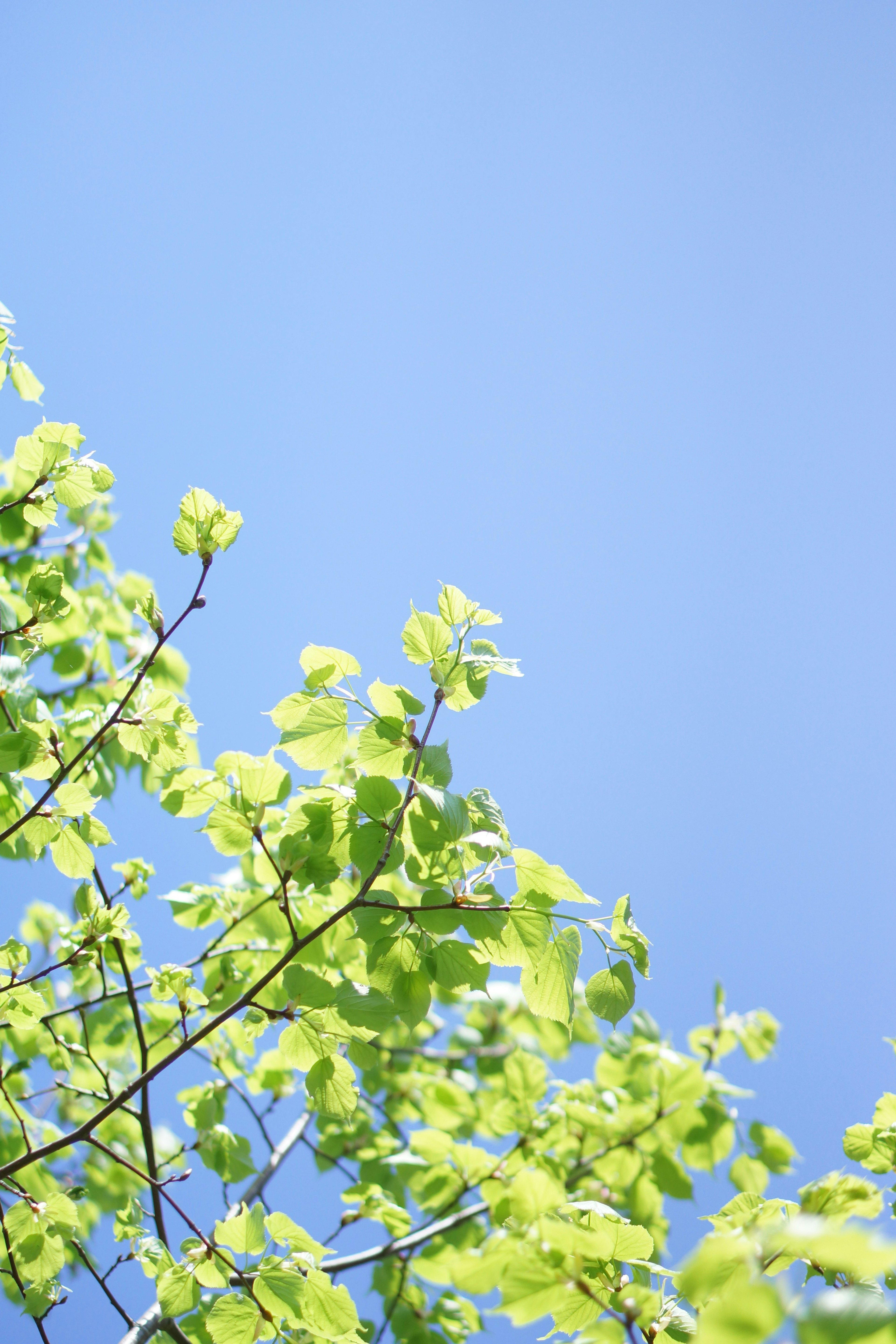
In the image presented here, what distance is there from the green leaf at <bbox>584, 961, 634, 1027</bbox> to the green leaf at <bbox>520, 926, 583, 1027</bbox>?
4cm

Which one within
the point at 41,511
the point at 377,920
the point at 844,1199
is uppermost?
the point at 41,511

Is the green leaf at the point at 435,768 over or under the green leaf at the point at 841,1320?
over

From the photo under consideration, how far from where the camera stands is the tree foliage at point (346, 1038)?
1.08m

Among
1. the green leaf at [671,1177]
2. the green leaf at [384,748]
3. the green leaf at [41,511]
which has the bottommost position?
the green leaf at [671,1177]

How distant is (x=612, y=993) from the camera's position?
4.55 ft

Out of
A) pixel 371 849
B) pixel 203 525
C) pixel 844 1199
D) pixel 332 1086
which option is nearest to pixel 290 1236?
pixel 332 1086

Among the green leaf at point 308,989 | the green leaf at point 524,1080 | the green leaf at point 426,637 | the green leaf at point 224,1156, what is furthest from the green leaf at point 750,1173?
the green leaf at point 426,637

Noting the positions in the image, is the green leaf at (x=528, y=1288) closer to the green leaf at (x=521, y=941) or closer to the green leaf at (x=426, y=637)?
the green leaf at (x=521, y=941)

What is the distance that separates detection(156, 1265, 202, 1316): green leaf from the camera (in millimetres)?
1387

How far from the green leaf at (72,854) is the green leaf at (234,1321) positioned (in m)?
0.85

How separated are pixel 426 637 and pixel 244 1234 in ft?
3.84

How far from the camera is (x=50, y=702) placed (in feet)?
9.39

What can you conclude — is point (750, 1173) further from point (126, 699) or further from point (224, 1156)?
point (126, 699)

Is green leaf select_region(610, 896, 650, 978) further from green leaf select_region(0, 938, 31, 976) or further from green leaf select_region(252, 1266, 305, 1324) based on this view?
green leaf select_region(0, 938, 31, 976)
